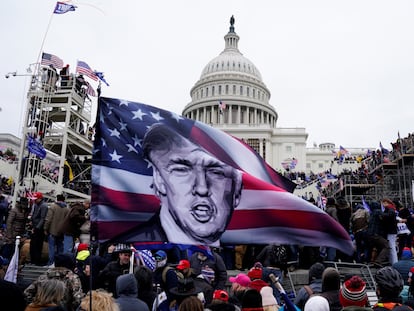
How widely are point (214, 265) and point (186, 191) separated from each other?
2263mm

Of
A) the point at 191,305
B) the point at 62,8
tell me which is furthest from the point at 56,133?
the point at 191,305

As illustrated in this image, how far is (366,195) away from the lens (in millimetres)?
32281

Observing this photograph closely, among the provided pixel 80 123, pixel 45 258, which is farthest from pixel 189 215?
pixel 80 123

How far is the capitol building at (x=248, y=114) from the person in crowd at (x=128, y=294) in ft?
234

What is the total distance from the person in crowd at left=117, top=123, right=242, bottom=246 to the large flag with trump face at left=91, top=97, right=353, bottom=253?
0.06 m

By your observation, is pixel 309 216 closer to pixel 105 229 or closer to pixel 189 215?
pixel 189 215

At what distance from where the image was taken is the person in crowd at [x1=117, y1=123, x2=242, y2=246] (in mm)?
4273

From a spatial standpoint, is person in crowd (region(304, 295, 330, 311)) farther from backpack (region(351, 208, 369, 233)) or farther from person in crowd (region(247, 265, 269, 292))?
backpack (region(351, 208, 369, 233))

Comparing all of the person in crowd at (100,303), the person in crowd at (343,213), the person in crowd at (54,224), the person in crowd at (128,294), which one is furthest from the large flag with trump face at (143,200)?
the person in crowd at (54,224)

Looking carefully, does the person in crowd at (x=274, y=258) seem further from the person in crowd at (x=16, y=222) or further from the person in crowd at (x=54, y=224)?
the person in crowd at (x=16, y=222)

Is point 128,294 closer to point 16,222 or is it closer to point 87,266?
point 87,266

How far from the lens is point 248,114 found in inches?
3506

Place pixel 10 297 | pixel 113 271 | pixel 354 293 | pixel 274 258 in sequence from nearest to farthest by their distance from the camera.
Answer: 1. pixel 10 297
2. pixel 354 293
3. pixel 113 271
4. pixel 274 258

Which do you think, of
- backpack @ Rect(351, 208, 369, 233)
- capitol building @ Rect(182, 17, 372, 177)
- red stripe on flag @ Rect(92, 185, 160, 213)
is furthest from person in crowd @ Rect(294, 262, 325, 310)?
capitol building @ Rect(182, 17, 372, 177)
